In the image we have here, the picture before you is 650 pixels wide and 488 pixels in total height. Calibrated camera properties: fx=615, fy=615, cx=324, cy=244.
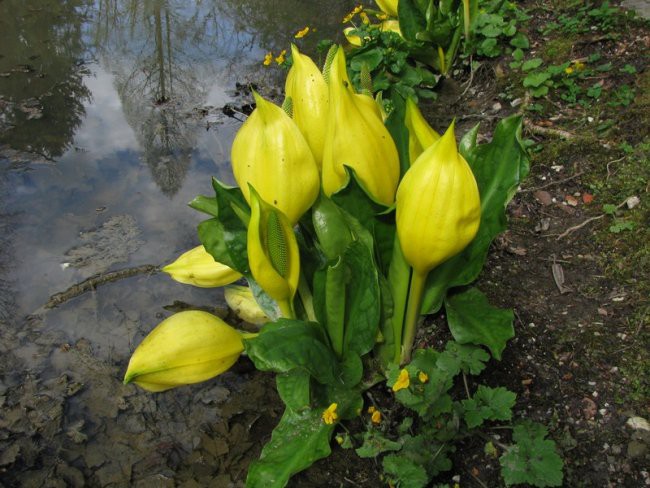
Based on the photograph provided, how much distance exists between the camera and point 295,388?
1.65 metres

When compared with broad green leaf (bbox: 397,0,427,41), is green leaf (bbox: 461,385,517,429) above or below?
below

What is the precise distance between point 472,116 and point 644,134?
90cm

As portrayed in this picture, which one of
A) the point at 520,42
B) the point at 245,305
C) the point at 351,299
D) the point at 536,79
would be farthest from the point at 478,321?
the point at 520,42

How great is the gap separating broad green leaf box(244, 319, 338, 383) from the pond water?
1.56ft

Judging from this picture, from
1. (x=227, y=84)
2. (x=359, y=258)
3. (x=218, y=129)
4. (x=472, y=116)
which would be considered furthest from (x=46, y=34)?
(x=359, y=258)

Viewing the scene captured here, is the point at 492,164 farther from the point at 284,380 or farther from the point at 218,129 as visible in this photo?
the point at 218,129

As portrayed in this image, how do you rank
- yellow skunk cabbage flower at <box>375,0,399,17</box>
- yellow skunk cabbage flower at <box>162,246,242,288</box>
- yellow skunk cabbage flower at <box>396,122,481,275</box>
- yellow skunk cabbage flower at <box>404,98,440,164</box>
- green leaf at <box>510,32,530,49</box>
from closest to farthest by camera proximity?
yellow skunk cabbage flower at <box>396,122,481,275</box> < yellow skunk cabbage flower at <box>404,98,440,164</box> < yellow skunk cabbage flower at <box>162,246,242,288</box> < green leaf at <box>510,32,530,49</box> < yellow skunk cabbage flower at <box>375,0,399,17</box>

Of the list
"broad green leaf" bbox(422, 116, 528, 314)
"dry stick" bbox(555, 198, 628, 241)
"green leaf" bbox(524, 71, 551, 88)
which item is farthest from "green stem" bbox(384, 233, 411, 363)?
"green leaf" bbox(524, 71, 551, 88)

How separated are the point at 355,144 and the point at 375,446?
813 mm

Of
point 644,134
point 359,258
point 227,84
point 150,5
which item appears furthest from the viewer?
point 150,5

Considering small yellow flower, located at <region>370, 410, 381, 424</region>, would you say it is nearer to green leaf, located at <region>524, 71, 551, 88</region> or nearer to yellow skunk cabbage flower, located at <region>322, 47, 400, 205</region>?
yellow skunk cabbage flower, located at <region>322, 47, 400, 205</region>

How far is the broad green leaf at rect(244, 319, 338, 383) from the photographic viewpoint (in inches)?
56.3

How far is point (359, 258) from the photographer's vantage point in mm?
1631

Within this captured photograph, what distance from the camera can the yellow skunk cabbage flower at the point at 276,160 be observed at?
4.73 feet
